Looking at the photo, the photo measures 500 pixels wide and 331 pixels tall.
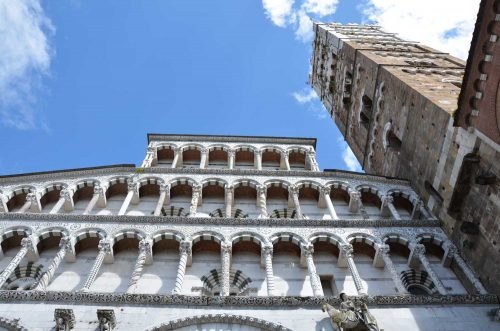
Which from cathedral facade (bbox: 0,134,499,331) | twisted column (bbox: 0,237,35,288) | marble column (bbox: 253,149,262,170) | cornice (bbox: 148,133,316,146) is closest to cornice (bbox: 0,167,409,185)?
cathedral facade (bbox: 0,134,499,331)

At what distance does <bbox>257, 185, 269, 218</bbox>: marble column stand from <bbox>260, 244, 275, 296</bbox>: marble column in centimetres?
247

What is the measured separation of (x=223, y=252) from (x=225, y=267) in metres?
0.80

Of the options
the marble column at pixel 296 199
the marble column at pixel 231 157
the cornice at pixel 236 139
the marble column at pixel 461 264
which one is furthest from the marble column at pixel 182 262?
the cornice at pixel 236 139

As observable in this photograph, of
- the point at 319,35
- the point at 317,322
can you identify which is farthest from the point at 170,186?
the point at 319,35

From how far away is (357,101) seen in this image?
3250cm

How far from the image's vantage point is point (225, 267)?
637 inches

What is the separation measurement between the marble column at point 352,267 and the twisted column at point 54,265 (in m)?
9.46

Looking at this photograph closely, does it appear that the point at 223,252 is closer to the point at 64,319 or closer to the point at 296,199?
the point at 296,199

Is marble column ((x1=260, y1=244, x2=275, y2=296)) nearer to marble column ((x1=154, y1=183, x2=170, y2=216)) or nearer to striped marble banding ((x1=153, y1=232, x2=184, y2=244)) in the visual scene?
striped marble banding ((x1=153, y1=232, x2=184, y2=244))

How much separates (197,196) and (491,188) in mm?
11046

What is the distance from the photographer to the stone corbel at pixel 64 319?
42.9ft

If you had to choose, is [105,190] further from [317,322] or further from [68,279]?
[317,322]

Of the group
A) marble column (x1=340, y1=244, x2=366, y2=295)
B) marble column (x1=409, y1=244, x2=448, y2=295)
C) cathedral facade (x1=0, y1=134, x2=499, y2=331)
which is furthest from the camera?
marble column (x1=409, y1=244, x2=448, y2=295)

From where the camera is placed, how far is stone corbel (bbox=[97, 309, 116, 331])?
43.2 feet
